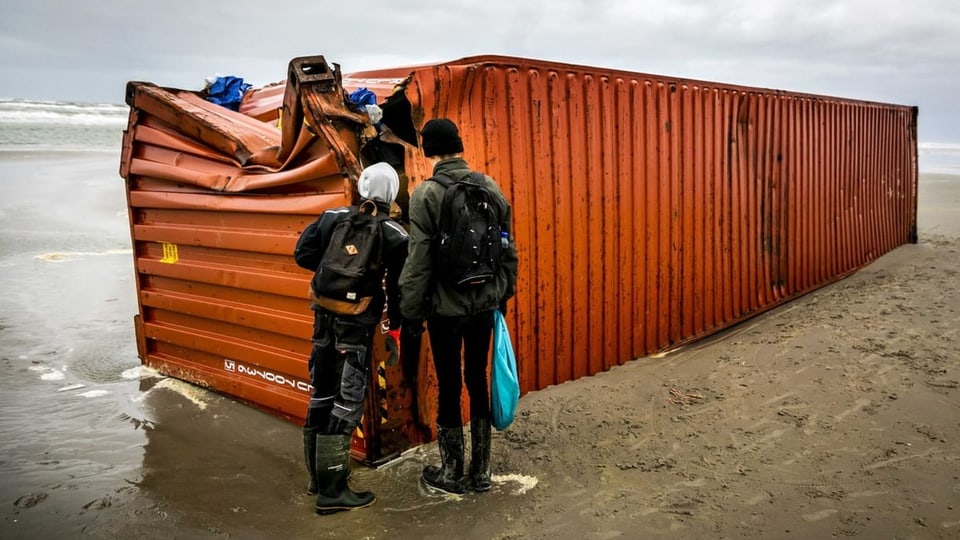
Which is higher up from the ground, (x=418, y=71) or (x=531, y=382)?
(x=418, y=71)

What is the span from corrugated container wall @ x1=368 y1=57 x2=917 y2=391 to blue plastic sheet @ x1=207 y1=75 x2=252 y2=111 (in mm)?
1326

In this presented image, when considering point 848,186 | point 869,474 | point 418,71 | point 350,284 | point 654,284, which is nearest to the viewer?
point 350,284

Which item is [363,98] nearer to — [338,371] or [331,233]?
[331,233]

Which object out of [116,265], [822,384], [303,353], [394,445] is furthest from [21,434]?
[116,265]

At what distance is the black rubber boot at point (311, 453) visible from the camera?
3.78 meters

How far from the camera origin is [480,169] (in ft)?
14.9

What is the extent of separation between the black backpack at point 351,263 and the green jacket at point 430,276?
0.60 ft

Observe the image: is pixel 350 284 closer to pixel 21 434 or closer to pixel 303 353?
pixel 303 353

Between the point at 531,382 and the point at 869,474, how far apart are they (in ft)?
7.28

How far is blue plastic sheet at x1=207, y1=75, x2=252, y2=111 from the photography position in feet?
20.0

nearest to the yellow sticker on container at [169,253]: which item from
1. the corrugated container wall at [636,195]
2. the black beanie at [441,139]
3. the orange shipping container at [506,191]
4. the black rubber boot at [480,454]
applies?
the orange shipping container at [506,191]

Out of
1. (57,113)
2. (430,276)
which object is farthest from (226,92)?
(57,113)

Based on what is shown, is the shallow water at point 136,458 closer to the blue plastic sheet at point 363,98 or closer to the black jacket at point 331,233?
the black jacket at point 331,233

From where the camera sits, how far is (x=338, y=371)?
3.71m
